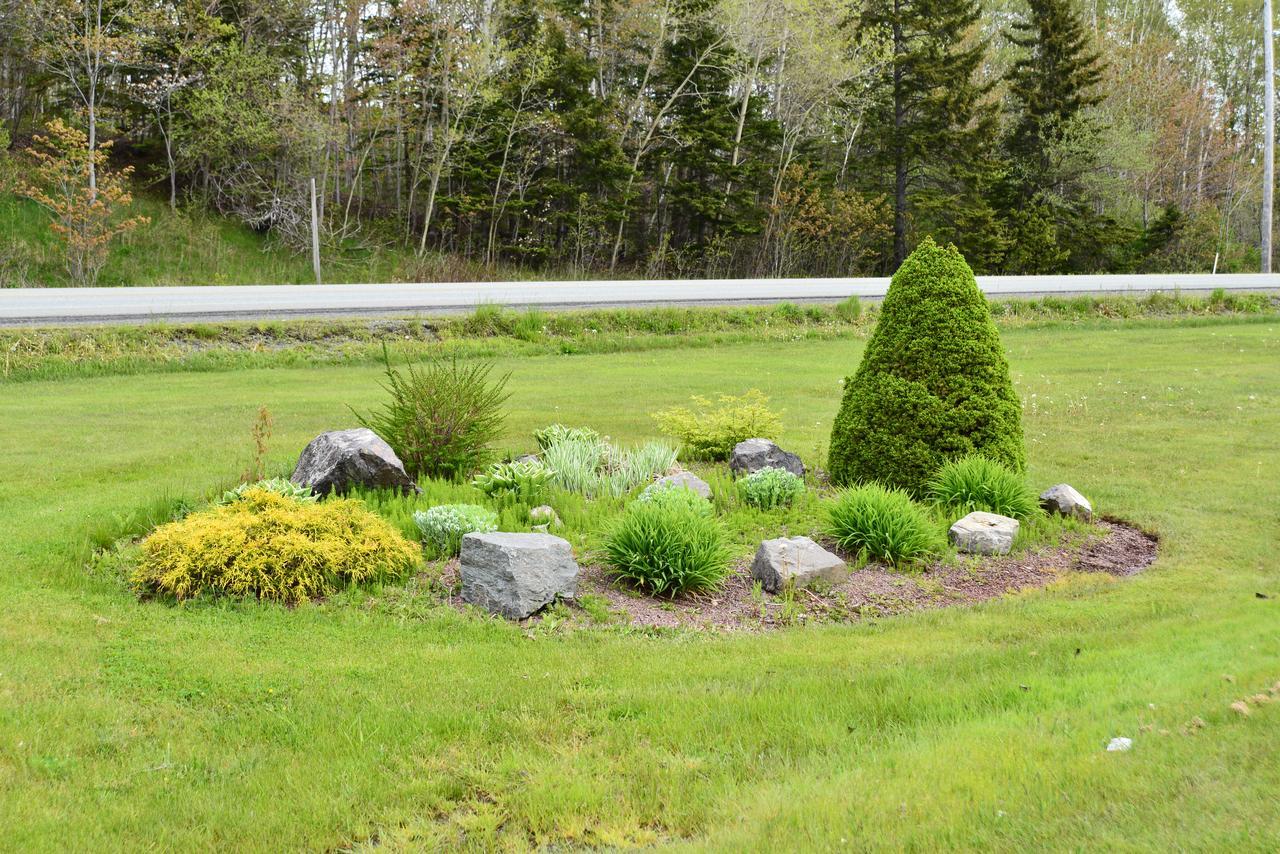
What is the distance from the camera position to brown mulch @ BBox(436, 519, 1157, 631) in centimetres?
513

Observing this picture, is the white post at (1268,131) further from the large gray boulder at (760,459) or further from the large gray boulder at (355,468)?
the large gray boulder at (355,468)

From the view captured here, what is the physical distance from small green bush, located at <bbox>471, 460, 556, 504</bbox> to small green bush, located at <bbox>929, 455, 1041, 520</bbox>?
270 centimetres

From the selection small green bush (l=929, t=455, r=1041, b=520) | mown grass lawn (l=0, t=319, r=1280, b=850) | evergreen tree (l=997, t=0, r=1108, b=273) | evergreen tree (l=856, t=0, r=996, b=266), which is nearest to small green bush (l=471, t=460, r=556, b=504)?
mown grass lawn (l=0, t=319, r=1280, b=850)

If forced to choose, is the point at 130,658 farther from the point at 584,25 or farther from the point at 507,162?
the point at 584,25

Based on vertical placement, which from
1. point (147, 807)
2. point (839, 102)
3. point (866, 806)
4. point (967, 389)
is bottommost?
point (147, 807)

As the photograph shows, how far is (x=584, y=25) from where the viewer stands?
31500 millimetres

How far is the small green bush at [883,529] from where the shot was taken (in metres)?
5.88

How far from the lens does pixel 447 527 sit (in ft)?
19.0

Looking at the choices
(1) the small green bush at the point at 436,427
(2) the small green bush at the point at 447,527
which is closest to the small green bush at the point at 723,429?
(1) the small green bush at the point at 436,427

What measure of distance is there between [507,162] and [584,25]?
18.9 ft

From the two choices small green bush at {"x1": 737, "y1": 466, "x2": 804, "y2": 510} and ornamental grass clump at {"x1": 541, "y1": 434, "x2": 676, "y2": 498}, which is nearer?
small green bush at {"x1": 737, "y1": 466, "x2": 804, "y2": 510}

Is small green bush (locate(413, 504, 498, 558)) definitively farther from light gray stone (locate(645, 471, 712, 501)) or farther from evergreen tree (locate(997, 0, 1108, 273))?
evergreen tree (locate(997, 0, 1108, 273))

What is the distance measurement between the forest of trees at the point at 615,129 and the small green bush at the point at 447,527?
20934mm

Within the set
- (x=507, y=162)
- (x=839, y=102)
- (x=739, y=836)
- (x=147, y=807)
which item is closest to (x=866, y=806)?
(x=739, y=836)
